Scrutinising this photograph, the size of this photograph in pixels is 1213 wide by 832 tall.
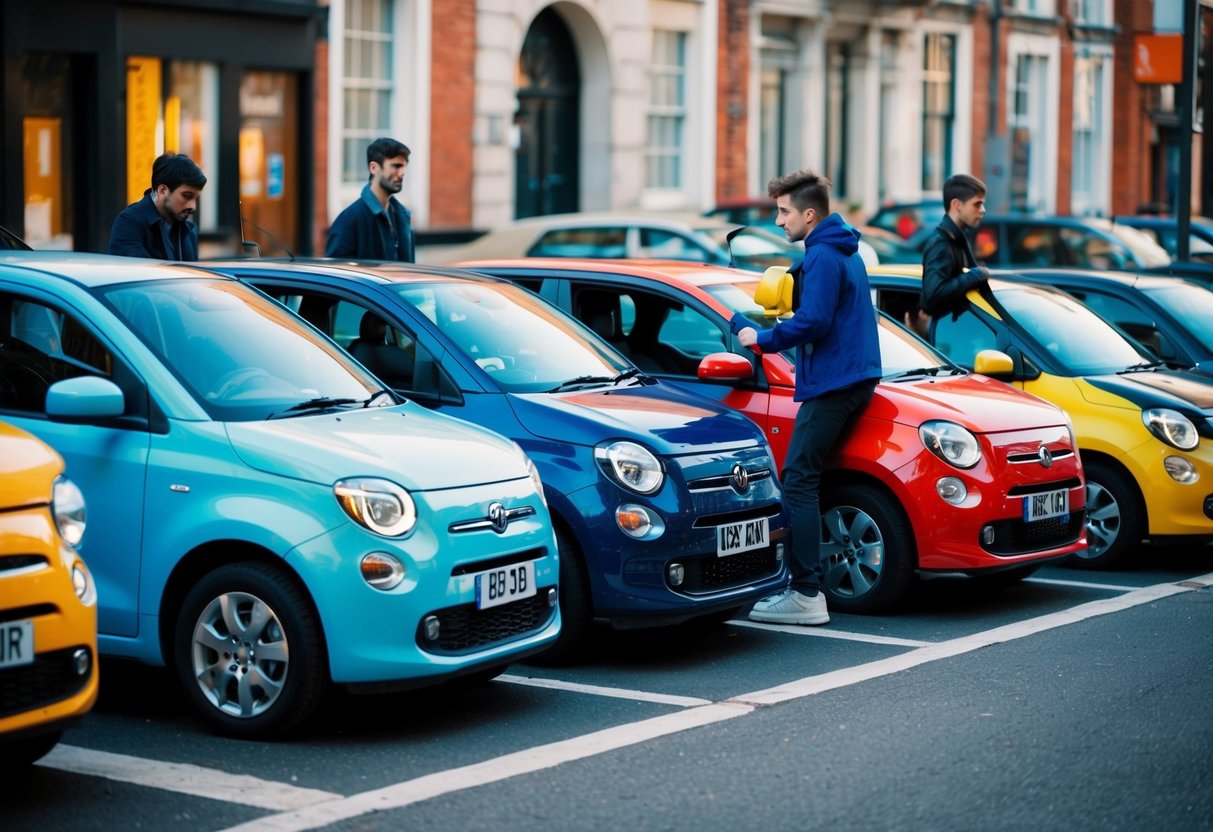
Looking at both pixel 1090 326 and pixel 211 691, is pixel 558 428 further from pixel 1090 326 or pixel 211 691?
pixel 1090 326

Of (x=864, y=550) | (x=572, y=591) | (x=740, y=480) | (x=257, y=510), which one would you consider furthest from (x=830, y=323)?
(x=257, y=510)

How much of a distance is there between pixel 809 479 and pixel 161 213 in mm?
3852

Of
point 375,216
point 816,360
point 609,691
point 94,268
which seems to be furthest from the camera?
point 375,216

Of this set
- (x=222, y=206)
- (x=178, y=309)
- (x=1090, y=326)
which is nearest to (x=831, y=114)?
(x=222, y=206)

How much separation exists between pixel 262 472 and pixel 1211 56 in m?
35.0

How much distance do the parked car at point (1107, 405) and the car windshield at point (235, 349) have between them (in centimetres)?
411

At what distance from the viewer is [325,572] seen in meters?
6.46

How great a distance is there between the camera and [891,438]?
30.2 ft

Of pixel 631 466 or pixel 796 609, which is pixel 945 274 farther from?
pixel 631 466

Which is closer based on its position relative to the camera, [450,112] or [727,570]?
[727,570]

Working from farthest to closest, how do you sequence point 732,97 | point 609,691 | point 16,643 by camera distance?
point 732,97
point 609,691
point 16,643

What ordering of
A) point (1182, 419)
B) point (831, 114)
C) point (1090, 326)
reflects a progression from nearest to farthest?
1. point (1182, 419)
2. point (1090, 326)
3. point (831, 114)

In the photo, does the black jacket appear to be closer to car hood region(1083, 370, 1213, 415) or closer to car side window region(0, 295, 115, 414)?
car hood region(1083, 370, 1213, 415)

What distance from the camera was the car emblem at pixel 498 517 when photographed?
6852mm
